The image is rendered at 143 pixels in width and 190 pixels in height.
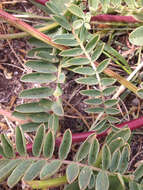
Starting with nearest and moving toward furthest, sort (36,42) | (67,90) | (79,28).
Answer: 1. (79,28)
2. (36,42)
3. (67,90)

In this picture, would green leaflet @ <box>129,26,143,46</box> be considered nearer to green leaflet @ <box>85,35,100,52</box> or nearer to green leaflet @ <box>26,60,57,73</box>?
green leaflet @ <box>85,35,100,52</box>

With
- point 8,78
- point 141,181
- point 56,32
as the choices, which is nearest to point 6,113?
point 8,78

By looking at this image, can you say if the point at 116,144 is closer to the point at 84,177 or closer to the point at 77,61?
the point at 84,177

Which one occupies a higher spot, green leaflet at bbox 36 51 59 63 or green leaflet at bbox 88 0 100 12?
green leaflet at bbox 88 0 100 12

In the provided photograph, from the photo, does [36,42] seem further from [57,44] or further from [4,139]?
[4,139]

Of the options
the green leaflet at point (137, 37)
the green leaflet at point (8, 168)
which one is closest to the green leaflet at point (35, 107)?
the green leaflet at point (8, 168)

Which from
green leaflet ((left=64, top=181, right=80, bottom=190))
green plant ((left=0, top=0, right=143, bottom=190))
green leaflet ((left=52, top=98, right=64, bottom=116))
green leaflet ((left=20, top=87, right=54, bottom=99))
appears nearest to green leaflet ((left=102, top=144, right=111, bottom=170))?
green plant ((left=0, top=0, right=143, bottom=190))

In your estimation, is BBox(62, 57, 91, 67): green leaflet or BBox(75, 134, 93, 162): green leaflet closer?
BBox(75, 134, 93, 162): green leaflet
